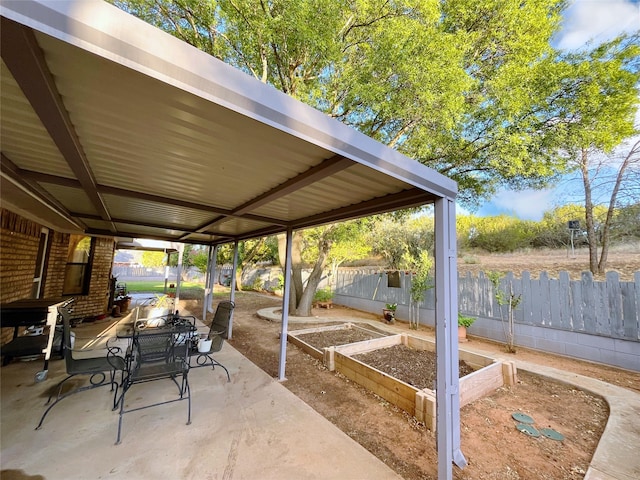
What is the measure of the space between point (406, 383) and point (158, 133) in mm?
3756

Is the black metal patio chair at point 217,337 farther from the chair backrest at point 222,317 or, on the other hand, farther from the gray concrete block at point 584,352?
the gray concrete block at point 584,352

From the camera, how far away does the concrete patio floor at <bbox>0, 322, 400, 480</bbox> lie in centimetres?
208

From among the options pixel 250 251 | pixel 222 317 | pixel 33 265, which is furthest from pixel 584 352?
pixel 250 251

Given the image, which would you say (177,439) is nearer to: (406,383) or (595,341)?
(406,383)

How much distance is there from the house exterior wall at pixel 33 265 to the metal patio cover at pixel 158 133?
50 centimetres

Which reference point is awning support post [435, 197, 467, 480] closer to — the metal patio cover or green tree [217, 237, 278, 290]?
the metal patio cover

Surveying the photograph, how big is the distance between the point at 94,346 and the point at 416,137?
8.44 metres

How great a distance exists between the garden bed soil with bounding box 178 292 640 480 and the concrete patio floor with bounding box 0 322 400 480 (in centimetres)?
34

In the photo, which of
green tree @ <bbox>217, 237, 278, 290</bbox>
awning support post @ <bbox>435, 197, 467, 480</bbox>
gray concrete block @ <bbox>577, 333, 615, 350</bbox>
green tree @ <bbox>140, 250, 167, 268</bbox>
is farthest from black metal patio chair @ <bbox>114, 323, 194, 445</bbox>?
green tree @ <bbox>140, 250, 167, 268</bbox>

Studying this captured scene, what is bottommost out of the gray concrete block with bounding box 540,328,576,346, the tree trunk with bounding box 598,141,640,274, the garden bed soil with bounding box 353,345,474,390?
the garden bed soil with bounding box 353,345,474,390

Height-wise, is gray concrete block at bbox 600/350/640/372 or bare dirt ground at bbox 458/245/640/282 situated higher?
bare dirt ground at bbox 458/245/640/282


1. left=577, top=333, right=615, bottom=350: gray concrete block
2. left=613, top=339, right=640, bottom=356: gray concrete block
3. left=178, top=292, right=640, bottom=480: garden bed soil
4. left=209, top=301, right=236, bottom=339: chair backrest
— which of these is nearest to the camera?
left=178, top=292, right=640, bottom=480: garden bed soil

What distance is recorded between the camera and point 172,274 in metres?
24.5

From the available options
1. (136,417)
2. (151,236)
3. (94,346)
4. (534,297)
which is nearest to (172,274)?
(151,236)
